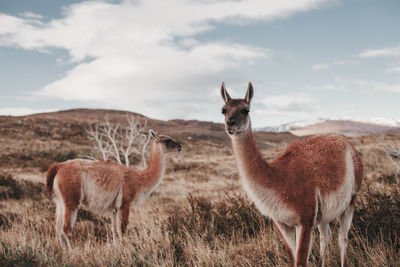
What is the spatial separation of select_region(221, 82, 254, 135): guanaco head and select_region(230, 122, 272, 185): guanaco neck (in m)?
0.09

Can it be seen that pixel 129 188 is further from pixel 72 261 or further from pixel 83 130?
pixel 83 130

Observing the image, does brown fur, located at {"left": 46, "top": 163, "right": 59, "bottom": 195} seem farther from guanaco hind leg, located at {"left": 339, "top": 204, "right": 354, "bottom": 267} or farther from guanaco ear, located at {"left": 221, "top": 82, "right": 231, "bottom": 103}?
guanaco hind leg, located at {"left": 339, "top": 204, "right": 354, "bottom": 267}

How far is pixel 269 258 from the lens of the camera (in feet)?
11.1

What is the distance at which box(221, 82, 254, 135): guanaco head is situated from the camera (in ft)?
8.67

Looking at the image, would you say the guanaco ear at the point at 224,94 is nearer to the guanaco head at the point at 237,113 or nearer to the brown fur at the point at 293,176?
the guanaco head at the point at 237,113

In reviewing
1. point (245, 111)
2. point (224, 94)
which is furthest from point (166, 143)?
point (245, 111)

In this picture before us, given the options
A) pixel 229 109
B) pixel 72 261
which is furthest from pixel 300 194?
pixel 72 261

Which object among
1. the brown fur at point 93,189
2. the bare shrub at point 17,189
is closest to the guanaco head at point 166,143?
the brown fur at point 93,189

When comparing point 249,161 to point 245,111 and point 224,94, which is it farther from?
point 224,94

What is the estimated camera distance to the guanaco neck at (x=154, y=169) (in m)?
6.06

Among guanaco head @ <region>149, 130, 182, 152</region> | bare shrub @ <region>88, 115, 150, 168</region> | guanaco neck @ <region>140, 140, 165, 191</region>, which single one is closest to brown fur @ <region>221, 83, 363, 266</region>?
guanaco neck @ <region>140, 140, 165, 191</region>

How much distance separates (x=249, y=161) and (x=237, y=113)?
0.45 metres

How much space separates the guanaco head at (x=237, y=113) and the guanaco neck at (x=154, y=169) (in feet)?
11.5

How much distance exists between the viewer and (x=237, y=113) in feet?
8.97
